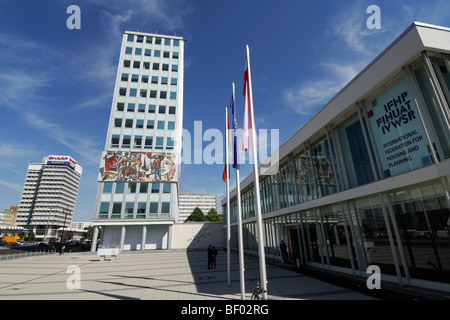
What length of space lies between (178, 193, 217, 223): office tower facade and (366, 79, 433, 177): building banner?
17848 centimetres

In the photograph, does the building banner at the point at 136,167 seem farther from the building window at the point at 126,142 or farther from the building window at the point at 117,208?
the building window at the point at 117,208

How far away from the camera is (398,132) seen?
10.1 meters

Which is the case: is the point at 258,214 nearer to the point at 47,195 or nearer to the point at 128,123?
the point at 128,123

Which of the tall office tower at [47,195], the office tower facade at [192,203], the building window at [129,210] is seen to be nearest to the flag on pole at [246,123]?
the building window at [129,210]

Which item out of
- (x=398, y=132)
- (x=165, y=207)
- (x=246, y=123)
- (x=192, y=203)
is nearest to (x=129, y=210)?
(x=165, y=207)

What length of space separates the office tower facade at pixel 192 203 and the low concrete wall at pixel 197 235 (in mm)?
142076

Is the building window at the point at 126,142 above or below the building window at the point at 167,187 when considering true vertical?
above

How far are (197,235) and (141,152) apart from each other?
62.5 feet

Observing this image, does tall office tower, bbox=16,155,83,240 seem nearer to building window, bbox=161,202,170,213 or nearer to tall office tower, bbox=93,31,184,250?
tall office tower, bbox=93,31,184,250

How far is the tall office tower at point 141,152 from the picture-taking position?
3831 cm

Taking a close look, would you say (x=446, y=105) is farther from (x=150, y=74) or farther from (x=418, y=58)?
(x=150, y=74)
